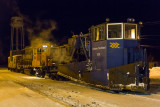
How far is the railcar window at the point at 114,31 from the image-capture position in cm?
1035

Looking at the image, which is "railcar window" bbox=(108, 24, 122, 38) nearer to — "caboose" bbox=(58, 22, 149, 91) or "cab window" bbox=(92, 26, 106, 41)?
"caboose" bbox=(58, 22, 149, 91)

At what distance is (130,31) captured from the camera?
418 inches

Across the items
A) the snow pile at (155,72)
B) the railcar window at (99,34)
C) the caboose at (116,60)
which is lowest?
the snow pile at (155,72)

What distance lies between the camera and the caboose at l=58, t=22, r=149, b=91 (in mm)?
9547

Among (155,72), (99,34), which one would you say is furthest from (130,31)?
(155,72)

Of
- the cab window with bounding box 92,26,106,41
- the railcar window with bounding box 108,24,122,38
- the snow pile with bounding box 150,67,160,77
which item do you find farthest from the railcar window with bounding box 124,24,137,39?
the snow pile with bounding box 150,67,160,77

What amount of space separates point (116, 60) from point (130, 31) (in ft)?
5.42

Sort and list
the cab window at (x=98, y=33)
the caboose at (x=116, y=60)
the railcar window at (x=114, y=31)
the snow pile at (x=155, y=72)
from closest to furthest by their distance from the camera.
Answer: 1. the caboose at (x=116, y=60)
2. the railcar window at (x=114, y=31)
3. the cab window at (x=98, y=33)
4. the snow pile at (x=155, y=72)

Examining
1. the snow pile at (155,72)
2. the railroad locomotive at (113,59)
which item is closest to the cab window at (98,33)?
the railroad locomotive at (113,59)

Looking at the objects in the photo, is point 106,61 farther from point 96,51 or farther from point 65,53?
point 65,53

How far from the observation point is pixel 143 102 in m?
7.80

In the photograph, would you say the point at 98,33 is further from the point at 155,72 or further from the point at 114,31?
the point at 155,72

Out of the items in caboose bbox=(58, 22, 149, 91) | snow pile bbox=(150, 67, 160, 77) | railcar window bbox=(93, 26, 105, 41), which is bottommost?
snow pile bbox=(150, 67, 160, 77)

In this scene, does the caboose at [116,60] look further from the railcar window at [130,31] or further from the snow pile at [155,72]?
the snow pile at [155,72]
